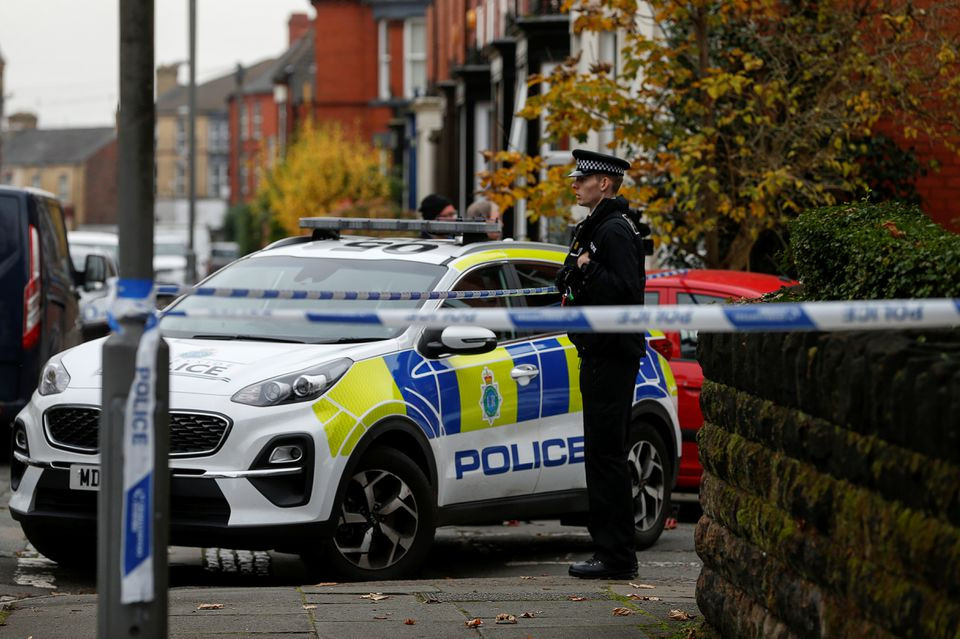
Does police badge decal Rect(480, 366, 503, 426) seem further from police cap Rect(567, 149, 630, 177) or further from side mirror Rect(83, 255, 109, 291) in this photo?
side mirror Rect(83, 255, 109, 291)

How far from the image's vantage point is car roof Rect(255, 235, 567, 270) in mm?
8742

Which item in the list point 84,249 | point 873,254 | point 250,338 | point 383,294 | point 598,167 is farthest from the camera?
point 84,249

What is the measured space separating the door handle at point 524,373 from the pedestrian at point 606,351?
0.87 metres

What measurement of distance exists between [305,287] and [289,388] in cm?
128

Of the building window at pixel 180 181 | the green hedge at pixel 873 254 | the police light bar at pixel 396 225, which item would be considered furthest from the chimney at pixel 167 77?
the green hedge at pixel 873 254

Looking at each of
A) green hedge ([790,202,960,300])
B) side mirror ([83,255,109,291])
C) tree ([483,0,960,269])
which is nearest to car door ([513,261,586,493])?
green hedge ([790,202,960,300])

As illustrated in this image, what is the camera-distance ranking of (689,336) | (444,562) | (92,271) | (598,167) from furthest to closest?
(92,271), (689,336), (444,562), (598,167)

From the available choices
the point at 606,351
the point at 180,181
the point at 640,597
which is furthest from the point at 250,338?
the point at 180,181

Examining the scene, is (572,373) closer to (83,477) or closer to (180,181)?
(83,477)

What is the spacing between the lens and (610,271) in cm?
751

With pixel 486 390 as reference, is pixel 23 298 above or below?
above

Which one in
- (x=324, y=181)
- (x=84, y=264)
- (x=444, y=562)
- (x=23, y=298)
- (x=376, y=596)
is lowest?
(x=444, y=562)

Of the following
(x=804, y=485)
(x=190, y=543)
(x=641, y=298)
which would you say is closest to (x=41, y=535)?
(x=190, y=543)

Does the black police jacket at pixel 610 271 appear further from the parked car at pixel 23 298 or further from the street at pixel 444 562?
the parked car at pixel 23 298
